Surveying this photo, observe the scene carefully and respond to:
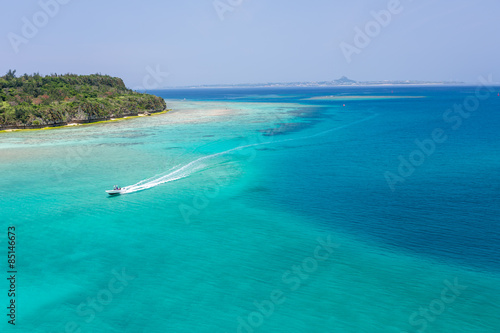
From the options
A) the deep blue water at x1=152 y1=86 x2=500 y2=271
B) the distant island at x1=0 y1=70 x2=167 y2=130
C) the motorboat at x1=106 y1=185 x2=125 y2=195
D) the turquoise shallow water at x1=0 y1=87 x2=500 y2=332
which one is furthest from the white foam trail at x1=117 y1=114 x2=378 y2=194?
the distant island at x1=0 y1=70 x2=167 y2=130

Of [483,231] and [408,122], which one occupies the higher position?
[408,122]

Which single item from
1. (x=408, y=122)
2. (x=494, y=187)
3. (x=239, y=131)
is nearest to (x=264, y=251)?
(x=494, y=187)

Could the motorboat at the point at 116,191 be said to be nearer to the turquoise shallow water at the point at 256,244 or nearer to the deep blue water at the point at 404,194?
the turquoise shallow water at the point at 256,244

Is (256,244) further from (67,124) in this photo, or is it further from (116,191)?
(67,124)

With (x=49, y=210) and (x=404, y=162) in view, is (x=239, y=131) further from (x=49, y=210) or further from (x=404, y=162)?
(x=49, y=210)

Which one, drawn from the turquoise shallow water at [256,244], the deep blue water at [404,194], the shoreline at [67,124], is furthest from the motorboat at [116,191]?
the shoreline at [67,124]

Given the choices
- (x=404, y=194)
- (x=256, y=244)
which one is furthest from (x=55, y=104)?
(x=404, y=194)
